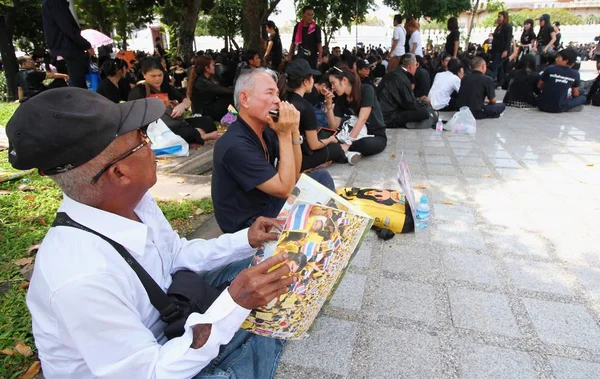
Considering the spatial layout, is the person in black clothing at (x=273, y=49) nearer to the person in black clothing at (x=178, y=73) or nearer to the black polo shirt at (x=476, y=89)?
the person in black clothing at (x=178, y=73)

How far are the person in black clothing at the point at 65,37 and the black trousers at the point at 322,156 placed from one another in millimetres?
3398

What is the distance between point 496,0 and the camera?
4647 cm

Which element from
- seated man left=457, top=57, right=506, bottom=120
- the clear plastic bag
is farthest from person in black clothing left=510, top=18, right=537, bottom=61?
the clear plastic bag

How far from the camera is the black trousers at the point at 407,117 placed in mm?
6668

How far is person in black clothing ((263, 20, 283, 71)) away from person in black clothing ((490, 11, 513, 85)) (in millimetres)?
5656

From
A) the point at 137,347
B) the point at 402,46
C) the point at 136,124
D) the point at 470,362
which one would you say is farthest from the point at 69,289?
the point at 402,46

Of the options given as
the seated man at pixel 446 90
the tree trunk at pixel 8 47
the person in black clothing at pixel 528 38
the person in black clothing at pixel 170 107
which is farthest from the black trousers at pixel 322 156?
the tree trunk at pixel 8 47

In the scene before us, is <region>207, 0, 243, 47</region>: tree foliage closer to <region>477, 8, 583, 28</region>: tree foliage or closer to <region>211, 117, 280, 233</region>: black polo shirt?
<region>211, 117, 280, 233</region>: black polo shirt

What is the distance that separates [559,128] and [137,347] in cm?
746

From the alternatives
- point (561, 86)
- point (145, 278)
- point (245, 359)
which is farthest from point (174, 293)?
point (561, 86)

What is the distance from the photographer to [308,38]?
8.48 meters

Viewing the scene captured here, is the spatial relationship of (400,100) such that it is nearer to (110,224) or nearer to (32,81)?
(110,224)

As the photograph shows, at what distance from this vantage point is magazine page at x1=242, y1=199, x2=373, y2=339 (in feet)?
4.45

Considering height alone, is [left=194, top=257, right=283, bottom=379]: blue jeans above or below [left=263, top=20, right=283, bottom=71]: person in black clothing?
below
